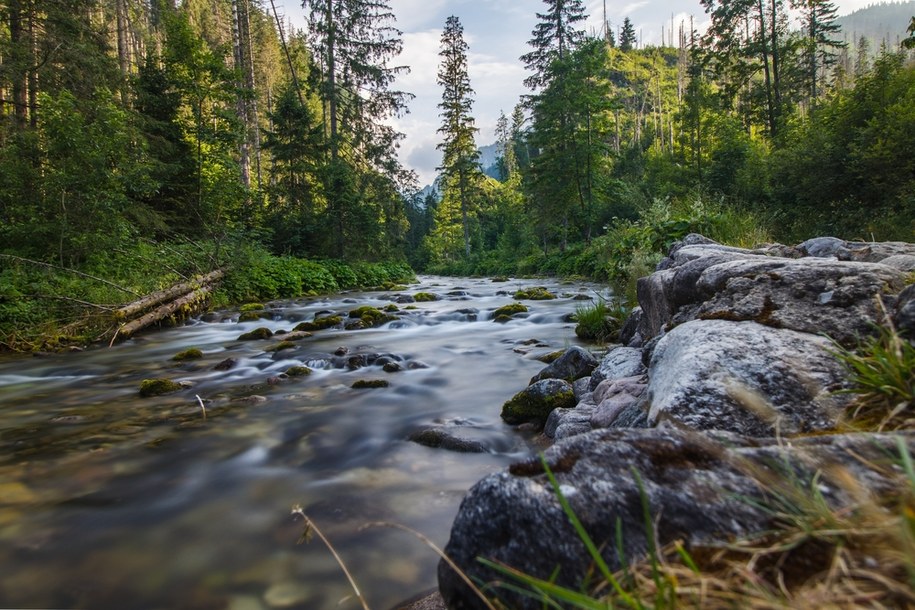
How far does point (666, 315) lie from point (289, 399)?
4.02 meters

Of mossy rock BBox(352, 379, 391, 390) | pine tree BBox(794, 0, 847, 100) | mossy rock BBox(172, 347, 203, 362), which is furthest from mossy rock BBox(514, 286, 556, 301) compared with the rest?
pine tree BBox(794, 0, 847, 100)

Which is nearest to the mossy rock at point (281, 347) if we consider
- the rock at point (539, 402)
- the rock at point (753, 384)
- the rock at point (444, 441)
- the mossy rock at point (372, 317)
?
the mossy rock at point (372, 317)

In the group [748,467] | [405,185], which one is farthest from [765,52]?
[748,467]

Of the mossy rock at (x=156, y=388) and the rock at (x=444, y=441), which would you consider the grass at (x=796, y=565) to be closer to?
the rock at (x=444, y=441)

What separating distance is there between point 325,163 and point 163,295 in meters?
14.7

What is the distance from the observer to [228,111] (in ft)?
52.5

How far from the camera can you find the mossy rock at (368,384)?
5.68m

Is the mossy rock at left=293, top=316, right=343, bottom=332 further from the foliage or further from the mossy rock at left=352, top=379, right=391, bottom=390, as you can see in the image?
the foliage

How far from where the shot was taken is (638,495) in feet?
3.75

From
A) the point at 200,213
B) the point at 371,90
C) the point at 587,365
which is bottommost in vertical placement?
the point at 587,365

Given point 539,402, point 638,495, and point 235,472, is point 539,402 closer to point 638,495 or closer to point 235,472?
point 235,472

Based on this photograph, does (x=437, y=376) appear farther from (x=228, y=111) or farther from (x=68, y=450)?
(x=228, y=111)

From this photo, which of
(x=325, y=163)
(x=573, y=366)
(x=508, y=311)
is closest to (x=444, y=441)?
(x=573, y=366)

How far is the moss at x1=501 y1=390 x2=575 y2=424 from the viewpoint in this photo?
4141mm
